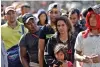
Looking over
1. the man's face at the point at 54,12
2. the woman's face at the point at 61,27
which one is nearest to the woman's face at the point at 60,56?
the woman's face at the point at 61,27

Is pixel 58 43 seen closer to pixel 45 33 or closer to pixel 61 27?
pixel 61 27

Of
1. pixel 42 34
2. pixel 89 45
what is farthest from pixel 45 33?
pixel 89 45

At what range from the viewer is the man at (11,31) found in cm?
838

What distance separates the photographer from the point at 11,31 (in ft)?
27.7

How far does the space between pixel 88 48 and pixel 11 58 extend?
2107 millimetres

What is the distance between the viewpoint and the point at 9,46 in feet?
27.3

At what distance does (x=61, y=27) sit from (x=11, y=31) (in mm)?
1934

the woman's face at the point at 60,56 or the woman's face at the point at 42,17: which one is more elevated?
the woman's face at the point at 42,17

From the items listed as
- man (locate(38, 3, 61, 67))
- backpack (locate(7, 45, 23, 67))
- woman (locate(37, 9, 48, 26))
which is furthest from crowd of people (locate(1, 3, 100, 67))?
woman (locate(37, 9, 48, 26))

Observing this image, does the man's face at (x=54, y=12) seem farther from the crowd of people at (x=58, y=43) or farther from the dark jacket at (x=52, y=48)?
the dark jacket at (x=52, y=48)

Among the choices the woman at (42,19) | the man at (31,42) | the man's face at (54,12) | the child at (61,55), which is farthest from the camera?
the woman at (42,19)

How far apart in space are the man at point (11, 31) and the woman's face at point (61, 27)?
1742 millimetres

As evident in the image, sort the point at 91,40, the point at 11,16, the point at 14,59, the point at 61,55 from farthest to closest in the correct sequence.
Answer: the point at 11,16, the point at 14,59, the point at 61,55, the point at 91,40

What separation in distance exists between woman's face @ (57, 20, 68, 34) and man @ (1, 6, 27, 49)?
1.74 meters
